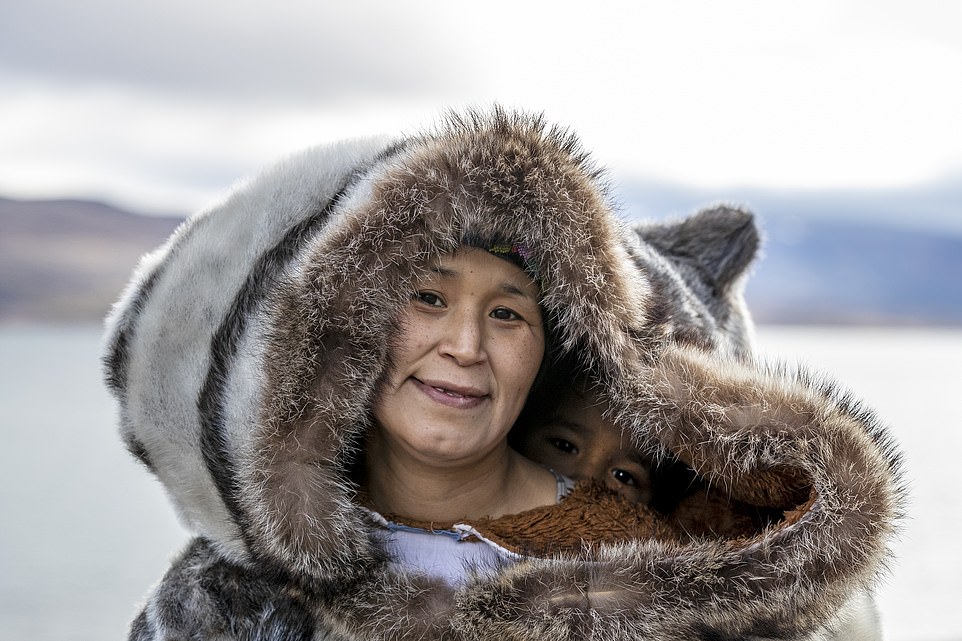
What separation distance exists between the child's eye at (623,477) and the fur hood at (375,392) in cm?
17

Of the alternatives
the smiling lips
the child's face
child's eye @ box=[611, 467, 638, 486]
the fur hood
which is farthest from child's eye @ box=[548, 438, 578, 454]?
the smiling lips

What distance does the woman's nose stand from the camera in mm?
1449

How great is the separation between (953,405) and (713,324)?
12163mm

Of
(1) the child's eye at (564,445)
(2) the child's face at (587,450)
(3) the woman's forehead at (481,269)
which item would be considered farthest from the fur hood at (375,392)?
(1) the child's eye at (564,445)

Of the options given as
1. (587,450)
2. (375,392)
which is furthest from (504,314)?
(587,450)

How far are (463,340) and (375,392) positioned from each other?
0.19 meters

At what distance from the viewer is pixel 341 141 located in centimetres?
155

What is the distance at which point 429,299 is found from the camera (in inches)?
58.1

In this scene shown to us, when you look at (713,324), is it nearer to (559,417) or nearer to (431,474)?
(559,417)

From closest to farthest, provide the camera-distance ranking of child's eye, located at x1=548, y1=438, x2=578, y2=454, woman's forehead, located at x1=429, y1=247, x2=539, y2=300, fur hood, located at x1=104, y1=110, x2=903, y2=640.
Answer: fur hood, located at x1=104, y1=110, x2=903, y2=640
woman's forehead, located at x1=429, y1=247, x2=539, y2=300
child's eye, located at x1=548, y1=438, x2=578, y2=454

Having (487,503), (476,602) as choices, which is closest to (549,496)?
(487,503)

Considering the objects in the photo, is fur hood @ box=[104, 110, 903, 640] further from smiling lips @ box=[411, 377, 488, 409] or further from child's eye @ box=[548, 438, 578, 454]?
child's eye @ box=[548, 438, 578, 454]

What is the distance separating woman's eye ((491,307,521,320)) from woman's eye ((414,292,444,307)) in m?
0.10

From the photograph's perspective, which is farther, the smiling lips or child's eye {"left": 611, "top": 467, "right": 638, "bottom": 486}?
child's eye {"left": 611, "top": 467, "right": 638, "bottom": 486}
